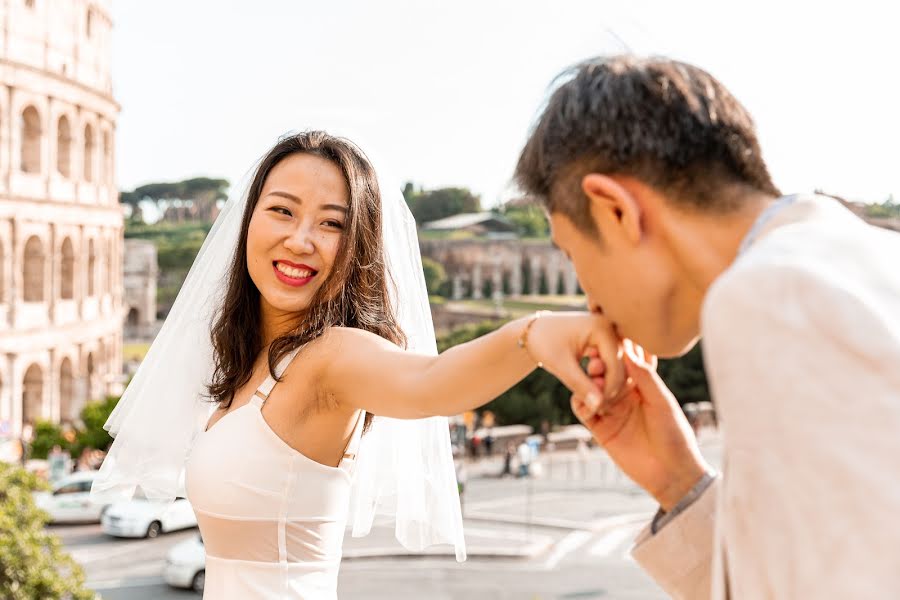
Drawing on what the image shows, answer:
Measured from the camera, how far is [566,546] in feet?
63.2

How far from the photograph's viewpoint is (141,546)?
1880 cm

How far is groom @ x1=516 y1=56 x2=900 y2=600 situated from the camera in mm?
1100

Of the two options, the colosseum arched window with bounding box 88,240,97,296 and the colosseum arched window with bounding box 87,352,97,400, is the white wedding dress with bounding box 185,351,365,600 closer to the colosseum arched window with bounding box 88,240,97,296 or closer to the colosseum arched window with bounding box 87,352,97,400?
the colosseum arched window with bounding box 87,352,97,400

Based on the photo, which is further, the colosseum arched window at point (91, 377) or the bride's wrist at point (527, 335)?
the colosseum arched window at point (91, 377)

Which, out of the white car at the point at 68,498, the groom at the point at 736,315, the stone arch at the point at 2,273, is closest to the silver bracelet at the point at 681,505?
the groom at the point at 736,315

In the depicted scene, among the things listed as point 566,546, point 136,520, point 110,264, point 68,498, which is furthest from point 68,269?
point 566,546

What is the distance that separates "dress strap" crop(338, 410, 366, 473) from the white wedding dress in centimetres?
2

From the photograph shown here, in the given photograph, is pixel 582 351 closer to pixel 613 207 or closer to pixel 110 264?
pixel 613 207

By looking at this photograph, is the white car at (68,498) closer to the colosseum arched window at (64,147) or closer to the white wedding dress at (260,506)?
the colosseum arched window at (64,147)

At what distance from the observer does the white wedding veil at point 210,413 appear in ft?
9.74

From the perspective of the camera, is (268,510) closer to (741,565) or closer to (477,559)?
(741,565)

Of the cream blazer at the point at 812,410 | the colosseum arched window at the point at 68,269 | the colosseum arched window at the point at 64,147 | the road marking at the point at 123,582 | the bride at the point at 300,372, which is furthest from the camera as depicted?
the colosseum arched window at the point at 68,269

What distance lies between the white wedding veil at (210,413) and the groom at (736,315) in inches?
48.0

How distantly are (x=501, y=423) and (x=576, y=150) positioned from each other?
30047 mm
